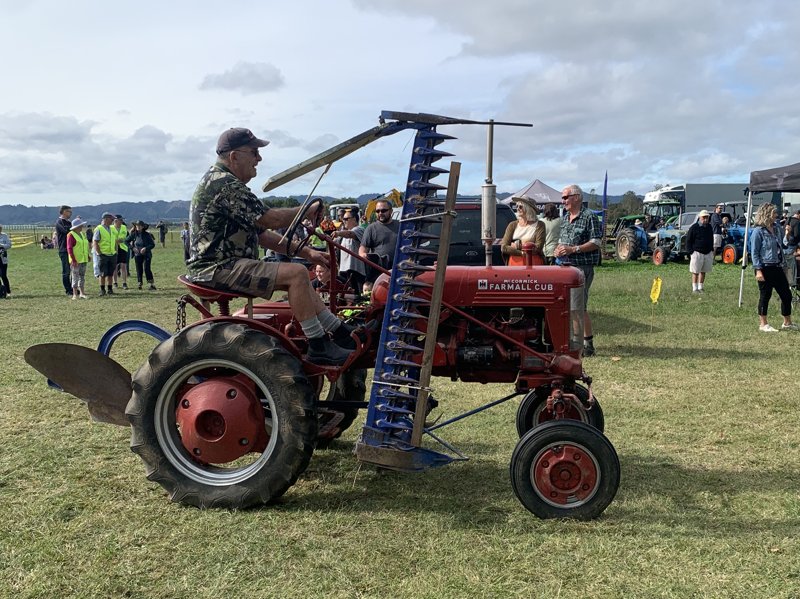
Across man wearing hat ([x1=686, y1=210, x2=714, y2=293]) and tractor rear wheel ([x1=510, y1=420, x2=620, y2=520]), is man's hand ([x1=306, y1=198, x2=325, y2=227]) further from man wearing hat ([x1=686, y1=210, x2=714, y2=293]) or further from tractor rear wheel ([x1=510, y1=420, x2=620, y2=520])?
man wearing hat ([x1=686, y1=210, x2=714, y2=293])

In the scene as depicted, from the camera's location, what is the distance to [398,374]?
157 inches

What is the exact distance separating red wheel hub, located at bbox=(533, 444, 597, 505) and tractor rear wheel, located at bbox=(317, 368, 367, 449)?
1.50 metres

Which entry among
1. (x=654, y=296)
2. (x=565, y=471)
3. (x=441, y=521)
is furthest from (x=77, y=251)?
(x=565, y=471)

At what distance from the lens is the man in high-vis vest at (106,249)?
15570mm

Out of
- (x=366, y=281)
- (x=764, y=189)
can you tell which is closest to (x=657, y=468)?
(x=366, y=281)

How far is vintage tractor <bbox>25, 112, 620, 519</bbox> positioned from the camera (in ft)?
12.4

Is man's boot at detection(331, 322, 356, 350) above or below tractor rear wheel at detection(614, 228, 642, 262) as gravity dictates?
below

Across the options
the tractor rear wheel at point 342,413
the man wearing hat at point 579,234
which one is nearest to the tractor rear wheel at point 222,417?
the tractor rear wheel at point 342,413

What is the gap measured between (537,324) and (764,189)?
945 centimetres

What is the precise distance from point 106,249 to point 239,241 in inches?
517

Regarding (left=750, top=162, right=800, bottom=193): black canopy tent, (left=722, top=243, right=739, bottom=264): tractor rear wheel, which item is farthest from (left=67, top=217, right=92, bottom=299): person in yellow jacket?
(left=722, top=243, right=739, bottom=264): tractor rear wheel

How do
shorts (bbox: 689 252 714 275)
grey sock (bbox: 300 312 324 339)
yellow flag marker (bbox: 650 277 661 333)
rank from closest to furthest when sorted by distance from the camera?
1. grey sock (bbox: 300 312 324 339)
2. yellow flag marker (bbox: 650 277 661 333)
3. shorts (bbox: 689 252 714 275)

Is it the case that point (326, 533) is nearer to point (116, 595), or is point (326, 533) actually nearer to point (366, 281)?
point (116, 595)

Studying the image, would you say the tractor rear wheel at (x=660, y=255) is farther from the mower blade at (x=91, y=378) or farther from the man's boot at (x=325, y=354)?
the mower blade at (x=91, y=378)
